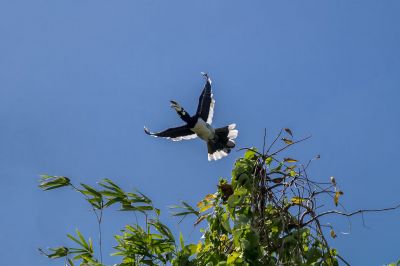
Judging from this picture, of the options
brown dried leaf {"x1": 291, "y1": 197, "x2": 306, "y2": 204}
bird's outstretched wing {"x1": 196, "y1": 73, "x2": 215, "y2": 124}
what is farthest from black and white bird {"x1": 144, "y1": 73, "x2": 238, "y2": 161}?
brown dried leaf {"x1": 291, "y1": 197, "x2": 306, "y2": 204}

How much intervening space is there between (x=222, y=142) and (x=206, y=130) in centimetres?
51

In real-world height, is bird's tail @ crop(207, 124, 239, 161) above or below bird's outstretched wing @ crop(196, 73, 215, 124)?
below

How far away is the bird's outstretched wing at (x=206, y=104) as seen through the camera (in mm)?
9844

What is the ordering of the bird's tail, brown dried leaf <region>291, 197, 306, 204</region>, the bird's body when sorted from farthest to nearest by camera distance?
the bird's tail → the bird's body → brown dried leaf <region>291, 197, 306, 204</region>

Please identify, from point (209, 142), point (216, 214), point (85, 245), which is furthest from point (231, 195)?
point (209, 142)

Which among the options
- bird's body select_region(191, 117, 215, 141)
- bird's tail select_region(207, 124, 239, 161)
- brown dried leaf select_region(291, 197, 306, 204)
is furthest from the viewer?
bird's tail select_region(207, 124, 239, 161)

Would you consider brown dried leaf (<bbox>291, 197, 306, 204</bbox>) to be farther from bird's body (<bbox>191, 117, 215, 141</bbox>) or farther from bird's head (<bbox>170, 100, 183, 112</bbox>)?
bird's head (<bbox>170, 100, 183, 112</bbox>)

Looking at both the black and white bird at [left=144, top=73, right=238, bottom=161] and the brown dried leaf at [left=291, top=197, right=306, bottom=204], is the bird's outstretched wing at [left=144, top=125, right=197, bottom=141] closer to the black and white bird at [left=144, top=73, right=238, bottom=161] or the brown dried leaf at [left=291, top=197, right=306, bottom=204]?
the black and white bird at [left=144, top=73, right=238, bottom=161]

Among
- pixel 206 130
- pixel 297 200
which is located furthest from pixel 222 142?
pixel 297 200

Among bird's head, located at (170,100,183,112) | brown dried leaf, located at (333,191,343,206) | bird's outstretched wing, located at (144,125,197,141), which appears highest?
bird's head, located at (170,100,183,112)

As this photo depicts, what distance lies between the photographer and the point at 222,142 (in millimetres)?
10109

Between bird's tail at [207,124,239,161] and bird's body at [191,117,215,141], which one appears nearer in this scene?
bird's body at [191,117,215,141]

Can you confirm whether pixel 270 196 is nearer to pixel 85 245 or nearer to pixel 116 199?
pixel 116 199

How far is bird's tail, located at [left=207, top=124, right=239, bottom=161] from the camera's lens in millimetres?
9992
